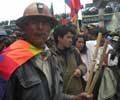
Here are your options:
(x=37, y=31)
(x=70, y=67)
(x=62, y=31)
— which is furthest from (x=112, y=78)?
(x=37, y=31)

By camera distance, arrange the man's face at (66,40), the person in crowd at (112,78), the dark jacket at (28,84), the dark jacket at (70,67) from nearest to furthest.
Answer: the dark jacket at (28,84) → the person in crowd at (112,78) → the dark jacket at (70,67) → the man's face at (66,40)

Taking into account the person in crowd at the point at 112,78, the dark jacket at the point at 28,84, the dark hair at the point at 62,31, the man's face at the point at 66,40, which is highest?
the dark jacket at the point at 28,84

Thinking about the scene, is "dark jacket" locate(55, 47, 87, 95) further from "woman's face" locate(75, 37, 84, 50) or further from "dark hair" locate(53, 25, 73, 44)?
"woman's face" locate(75, 37, 84, 50)

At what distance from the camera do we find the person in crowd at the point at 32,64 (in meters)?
3.16

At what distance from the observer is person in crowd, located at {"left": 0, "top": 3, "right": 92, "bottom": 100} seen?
3158mm

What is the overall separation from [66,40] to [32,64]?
2763 mm

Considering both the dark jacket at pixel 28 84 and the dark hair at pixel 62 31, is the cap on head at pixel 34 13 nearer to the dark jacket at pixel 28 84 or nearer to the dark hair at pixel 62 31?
the dark jacket at pixel 28 84

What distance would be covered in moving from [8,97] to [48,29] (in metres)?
0.69

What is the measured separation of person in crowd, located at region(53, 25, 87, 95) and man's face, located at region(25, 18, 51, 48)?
2.41 metres

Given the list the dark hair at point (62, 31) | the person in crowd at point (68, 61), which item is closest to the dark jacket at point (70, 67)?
the person in crowd at point (68, 61)

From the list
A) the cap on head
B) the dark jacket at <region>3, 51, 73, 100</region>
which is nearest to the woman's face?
the cap on head

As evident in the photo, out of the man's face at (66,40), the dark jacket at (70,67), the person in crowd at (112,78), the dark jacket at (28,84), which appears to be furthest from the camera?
the man's face at (66,40)

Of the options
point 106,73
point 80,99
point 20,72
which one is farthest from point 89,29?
point 20,72

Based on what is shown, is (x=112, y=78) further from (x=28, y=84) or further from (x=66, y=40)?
(x=28, y=84)
